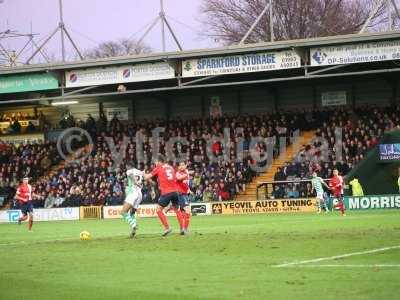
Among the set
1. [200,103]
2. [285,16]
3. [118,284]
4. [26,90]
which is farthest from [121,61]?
[118,284]

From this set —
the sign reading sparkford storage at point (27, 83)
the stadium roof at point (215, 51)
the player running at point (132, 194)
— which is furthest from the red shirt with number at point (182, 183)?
the sign reading sparkford storage at point (27, 83)

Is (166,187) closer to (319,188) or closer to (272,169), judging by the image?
(319,188)

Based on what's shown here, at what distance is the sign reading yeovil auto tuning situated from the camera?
4022cm

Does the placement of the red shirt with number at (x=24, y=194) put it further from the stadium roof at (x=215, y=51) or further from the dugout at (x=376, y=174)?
the dugout at (x=376, y=174)

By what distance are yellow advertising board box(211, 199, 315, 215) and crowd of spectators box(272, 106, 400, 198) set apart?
71 centimetres

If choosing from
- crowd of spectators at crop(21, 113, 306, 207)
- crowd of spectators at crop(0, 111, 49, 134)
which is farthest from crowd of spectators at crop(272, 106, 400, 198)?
crowd of spectators at crop(0, 111, 49, 134)

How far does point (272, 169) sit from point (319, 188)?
6.86 metres

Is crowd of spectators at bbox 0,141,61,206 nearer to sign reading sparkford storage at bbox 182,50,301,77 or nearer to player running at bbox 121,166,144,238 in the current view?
sign reading sparkford storage at bbox 182,50,301,77

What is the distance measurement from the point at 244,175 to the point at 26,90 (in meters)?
12.9

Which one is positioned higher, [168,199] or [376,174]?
[376,174]

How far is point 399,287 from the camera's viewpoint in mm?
10000

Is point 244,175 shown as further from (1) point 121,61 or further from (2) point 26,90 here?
(2) point 26,90

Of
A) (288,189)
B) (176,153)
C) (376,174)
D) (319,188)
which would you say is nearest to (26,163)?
Answer: (176,153)

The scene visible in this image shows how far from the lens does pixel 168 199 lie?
21328mm
